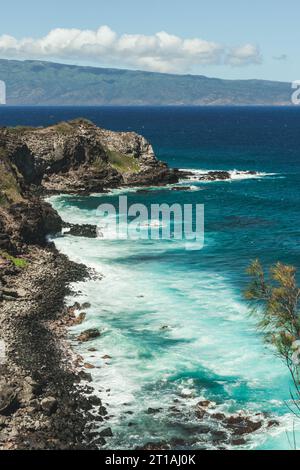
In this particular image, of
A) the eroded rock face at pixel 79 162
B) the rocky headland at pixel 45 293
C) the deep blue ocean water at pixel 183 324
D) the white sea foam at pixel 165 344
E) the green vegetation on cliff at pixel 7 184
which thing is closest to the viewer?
the rocky headland at pixel 45 293

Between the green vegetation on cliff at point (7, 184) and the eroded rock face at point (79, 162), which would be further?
the eroded rock face at point (79, 162)

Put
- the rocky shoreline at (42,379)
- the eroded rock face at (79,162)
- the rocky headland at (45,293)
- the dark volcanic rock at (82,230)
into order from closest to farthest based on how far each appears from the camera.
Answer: the rocky shoreline at (42,379) → the rocky headland at (45,293) → the dark volcanic rock at (82,230) → the eroded rock face at (79,162)

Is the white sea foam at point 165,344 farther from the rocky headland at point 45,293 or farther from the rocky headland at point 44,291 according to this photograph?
the rocky headland at point 44,291

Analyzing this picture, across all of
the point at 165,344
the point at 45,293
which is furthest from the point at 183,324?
the point at 45,293

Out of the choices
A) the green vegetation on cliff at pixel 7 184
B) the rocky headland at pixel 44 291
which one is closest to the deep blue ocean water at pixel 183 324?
the rocky headland at pixel 44 291

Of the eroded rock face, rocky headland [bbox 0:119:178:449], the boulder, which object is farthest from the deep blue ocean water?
the eroded rock face

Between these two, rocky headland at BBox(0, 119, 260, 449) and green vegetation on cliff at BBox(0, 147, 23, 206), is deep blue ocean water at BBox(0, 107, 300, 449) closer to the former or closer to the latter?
rocky headland at BBox(0, 119, 260, 449)

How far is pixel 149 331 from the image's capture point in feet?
159

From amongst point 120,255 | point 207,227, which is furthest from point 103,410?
point 207,227

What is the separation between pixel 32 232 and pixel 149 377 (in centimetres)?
3524

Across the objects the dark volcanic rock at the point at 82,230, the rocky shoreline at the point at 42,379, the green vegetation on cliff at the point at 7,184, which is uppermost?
the green vegetation on cliff at the point at 7,184

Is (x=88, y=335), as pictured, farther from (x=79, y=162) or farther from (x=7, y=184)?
(x=79, y=162)

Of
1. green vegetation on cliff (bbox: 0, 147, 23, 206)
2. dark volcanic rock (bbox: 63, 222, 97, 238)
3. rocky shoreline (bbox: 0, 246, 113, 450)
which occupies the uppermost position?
green vegetation on cliff (bbox: 0, 147, 23, 206)
